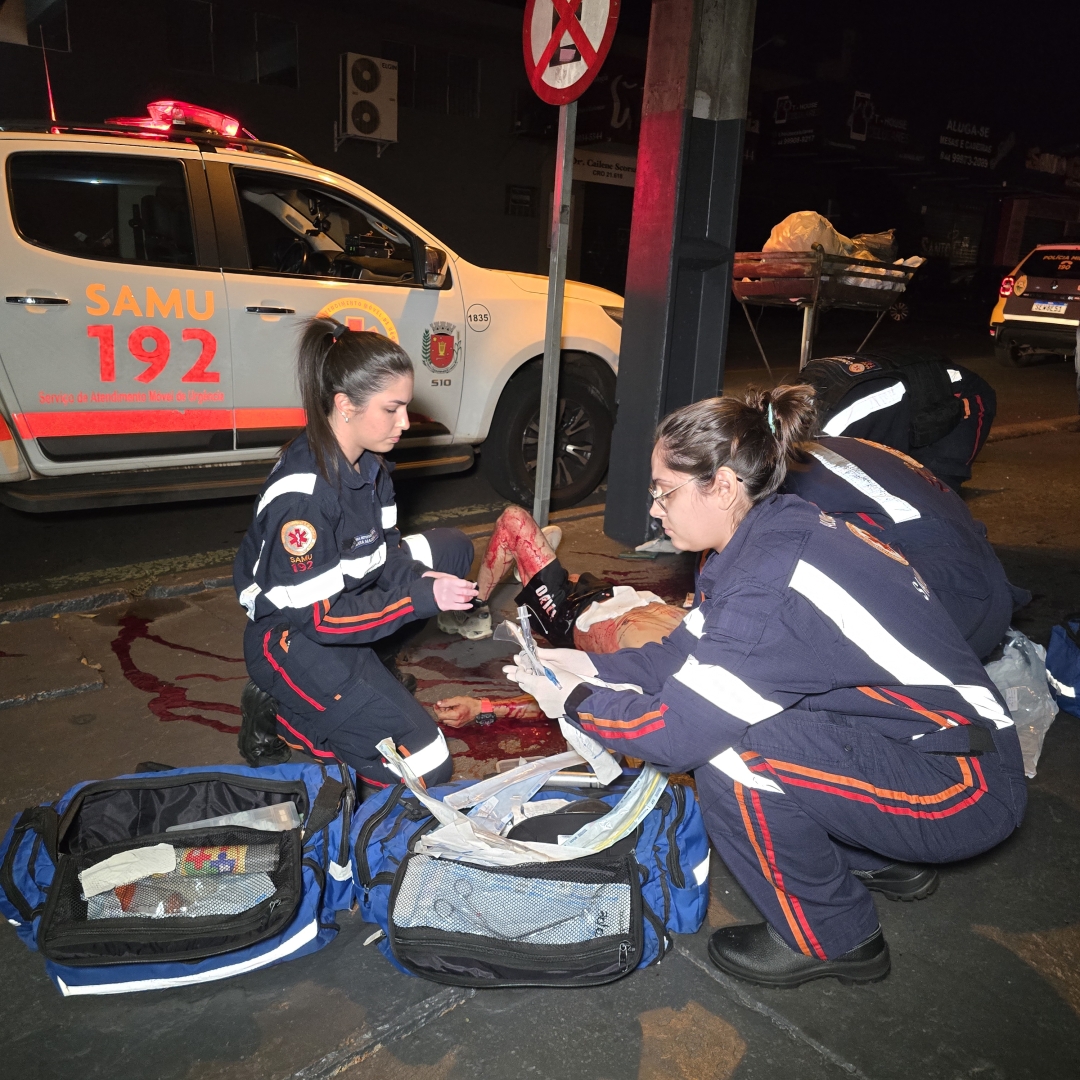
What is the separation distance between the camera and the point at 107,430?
4465mm

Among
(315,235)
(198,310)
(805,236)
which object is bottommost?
(198,310)

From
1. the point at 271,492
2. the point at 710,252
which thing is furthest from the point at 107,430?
the point at 710,252

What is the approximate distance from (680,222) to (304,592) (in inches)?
122

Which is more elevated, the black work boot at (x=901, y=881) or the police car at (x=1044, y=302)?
the police car at (x=1044, y=302)

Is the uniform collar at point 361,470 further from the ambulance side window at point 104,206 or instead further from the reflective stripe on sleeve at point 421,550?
the ambulance side window at point 104,206

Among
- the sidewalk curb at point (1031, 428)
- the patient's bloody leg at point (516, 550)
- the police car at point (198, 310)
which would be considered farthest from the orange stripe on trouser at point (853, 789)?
the sidewalk curb at point (1031, 428)

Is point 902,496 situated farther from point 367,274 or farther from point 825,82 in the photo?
point 825,82

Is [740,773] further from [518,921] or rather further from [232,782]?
[232,782]

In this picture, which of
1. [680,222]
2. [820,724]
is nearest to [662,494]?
[820,724]

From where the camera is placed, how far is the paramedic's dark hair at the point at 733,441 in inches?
79.2

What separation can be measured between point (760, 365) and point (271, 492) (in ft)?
37.6

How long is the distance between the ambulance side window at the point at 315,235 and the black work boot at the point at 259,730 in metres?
2.80

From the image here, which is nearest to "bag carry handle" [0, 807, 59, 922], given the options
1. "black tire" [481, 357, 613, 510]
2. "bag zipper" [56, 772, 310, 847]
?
"bag zipper" [56, 772, 310, 847]

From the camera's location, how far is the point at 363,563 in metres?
2.80
